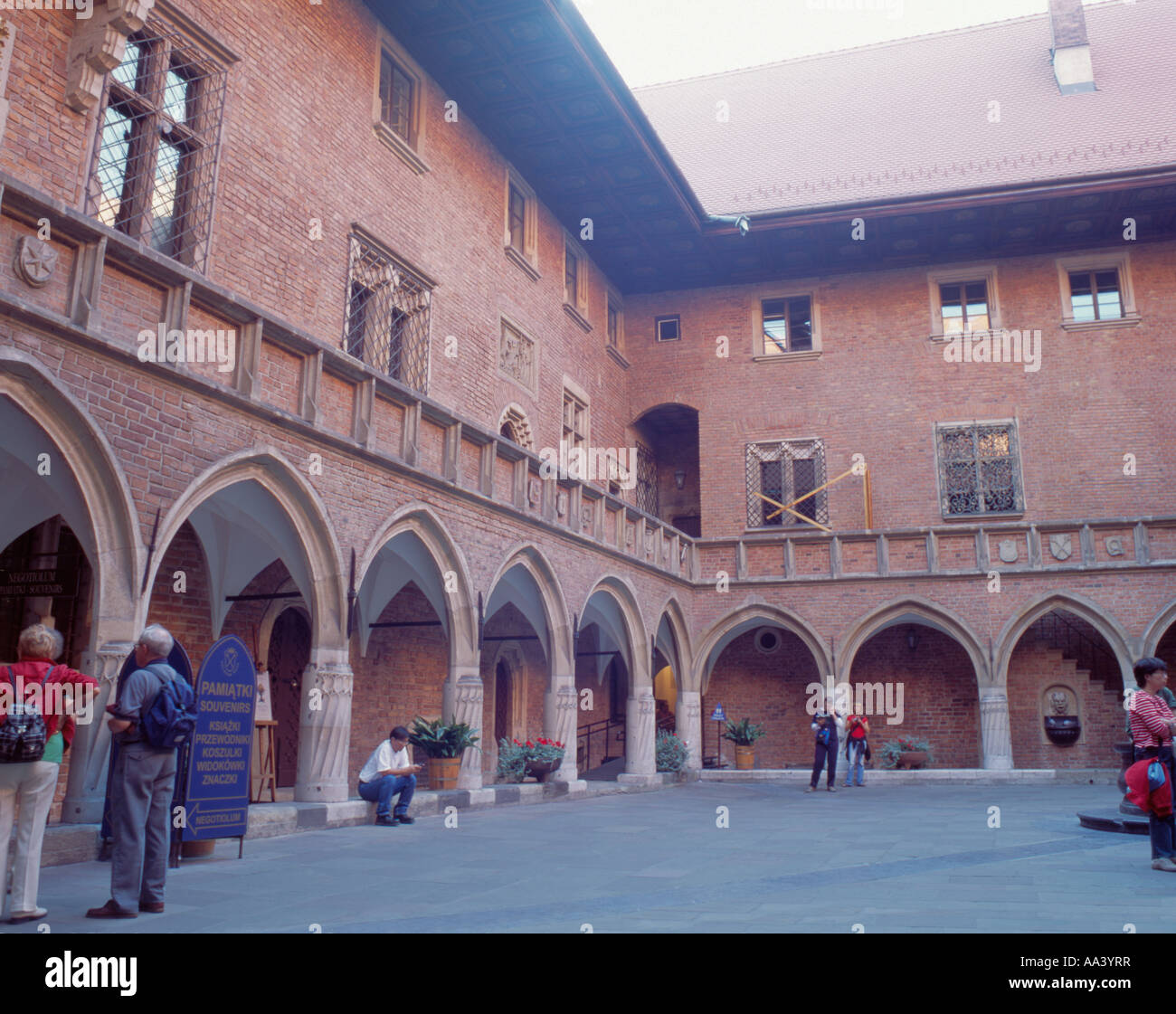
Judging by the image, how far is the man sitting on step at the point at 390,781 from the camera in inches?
429

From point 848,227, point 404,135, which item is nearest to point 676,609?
point 848,227

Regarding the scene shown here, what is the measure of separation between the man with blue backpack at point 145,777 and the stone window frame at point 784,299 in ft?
67.1

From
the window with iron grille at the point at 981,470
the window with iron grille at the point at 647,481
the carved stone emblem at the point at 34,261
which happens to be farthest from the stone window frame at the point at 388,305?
the window with iron grille at the point at 981,470

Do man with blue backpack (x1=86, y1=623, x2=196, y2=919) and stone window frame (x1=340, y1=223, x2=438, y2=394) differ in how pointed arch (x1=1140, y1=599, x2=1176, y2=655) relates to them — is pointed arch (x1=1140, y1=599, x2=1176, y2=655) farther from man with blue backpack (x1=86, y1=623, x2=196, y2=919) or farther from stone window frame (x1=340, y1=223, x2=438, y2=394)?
man with blue backpack (x1=86, y1=623, x2=196, y2=919)

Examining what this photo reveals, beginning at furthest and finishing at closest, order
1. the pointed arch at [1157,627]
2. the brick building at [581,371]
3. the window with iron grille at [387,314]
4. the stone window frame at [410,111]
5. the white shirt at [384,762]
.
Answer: the pointed arch at [1157,627] < the stone window frame at [410,111] < the window with iron grille at [387,314] < the white shirt at [384,762] < the brick building at [581,371]

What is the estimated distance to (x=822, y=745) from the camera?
1750 cm

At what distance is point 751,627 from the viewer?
2297 cm

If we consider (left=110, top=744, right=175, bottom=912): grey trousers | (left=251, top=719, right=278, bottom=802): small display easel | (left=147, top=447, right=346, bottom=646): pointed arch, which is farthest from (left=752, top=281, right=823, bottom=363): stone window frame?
(left=110, top=744, right=175, bottom=912): grey trousers

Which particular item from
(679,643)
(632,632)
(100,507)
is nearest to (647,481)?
(679,643)

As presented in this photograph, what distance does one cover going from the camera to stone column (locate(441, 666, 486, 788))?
13.1 m

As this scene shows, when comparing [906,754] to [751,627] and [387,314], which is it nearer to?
[751,627]

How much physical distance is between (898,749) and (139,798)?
18.0 m

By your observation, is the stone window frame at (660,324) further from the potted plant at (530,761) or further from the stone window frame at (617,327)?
the potted plant at (530,761)
